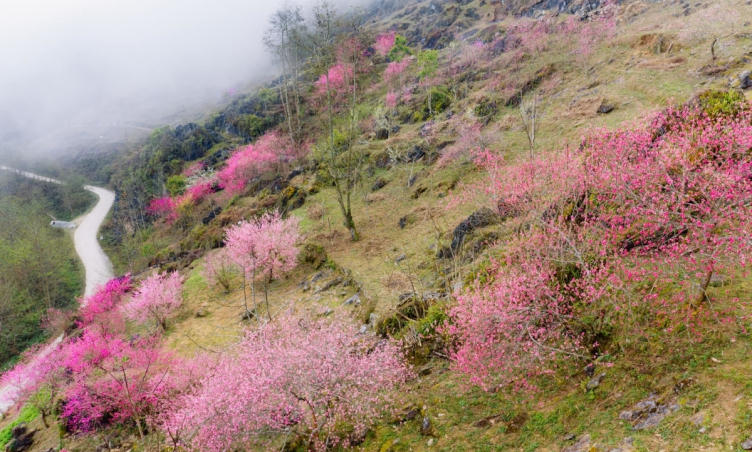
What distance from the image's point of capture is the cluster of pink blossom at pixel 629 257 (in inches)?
207

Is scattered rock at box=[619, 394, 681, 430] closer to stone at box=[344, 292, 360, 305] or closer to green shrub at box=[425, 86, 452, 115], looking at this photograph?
stone at box=[344, 292, 360, 305]

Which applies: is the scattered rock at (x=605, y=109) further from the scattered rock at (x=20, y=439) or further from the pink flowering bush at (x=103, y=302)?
the pink flowering bush at (x=103, y=302)

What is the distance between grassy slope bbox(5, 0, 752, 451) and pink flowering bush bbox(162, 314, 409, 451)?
0.85 metres

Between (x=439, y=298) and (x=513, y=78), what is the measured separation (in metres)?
25.4

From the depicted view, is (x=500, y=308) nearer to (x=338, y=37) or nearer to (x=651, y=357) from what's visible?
(x=651, y=357)

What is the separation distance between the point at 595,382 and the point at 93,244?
60846 millimetres

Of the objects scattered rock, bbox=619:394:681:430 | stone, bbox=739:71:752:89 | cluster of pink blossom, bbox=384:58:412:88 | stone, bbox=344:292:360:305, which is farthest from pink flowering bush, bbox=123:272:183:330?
cluster of pink blossom, bbox=384:58:412:88

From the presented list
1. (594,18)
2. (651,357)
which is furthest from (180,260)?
(594,18)

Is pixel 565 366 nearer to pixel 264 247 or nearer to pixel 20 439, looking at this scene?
pixel 264 247

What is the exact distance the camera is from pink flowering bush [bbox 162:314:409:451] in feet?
22.2

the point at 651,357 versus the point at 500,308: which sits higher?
the point at 500,308

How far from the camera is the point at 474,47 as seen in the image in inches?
1518

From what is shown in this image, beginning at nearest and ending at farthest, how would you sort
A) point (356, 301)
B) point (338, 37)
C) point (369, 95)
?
point (356, 301) < point (338, 37) < point (369, 95)

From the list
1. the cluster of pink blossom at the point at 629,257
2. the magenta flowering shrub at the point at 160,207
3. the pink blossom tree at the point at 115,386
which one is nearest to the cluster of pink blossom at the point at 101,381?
the pink blossom tree at the point at 115,386
